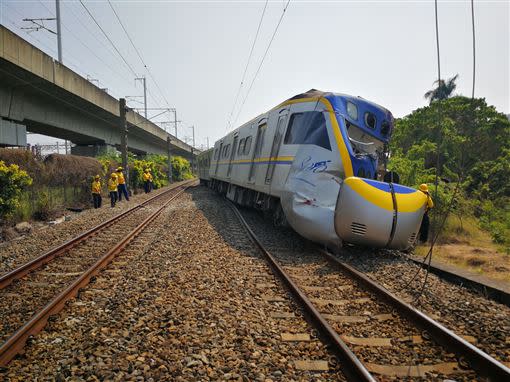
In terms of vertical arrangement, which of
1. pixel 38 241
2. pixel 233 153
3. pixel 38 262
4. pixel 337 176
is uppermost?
pixel 233 153

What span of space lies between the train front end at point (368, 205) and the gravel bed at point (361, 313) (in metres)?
0.90

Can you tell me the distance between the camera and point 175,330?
3.74 meters

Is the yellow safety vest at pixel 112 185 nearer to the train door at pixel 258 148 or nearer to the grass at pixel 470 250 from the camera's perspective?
the train door at pixel 258 148

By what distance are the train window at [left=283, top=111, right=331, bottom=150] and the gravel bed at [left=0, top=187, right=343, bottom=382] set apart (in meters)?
2.81

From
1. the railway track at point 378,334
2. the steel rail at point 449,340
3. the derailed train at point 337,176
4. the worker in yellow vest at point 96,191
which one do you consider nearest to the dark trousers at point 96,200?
the worker in yellow vest at point 96,191

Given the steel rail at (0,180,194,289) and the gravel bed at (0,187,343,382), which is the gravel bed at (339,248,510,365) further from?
the steel rail at (0,180,194,289)

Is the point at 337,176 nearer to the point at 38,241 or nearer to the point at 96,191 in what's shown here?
the point at 38,241

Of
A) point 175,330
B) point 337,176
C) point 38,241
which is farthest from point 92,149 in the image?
point 175,330

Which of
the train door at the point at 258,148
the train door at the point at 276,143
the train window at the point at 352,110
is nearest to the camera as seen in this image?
the train window at the point at 352,110

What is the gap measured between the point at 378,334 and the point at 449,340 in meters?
0.67

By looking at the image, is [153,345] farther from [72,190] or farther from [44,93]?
[44,93]

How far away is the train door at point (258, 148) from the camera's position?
34.0 feet

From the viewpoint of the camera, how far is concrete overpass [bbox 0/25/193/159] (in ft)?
39.7

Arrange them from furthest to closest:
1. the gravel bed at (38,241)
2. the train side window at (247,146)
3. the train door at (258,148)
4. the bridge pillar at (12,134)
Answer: the bridge pillar at (12,134)
the train side window at (247,146)
the train door at (258,148)
the gravel bed at (38,241)
